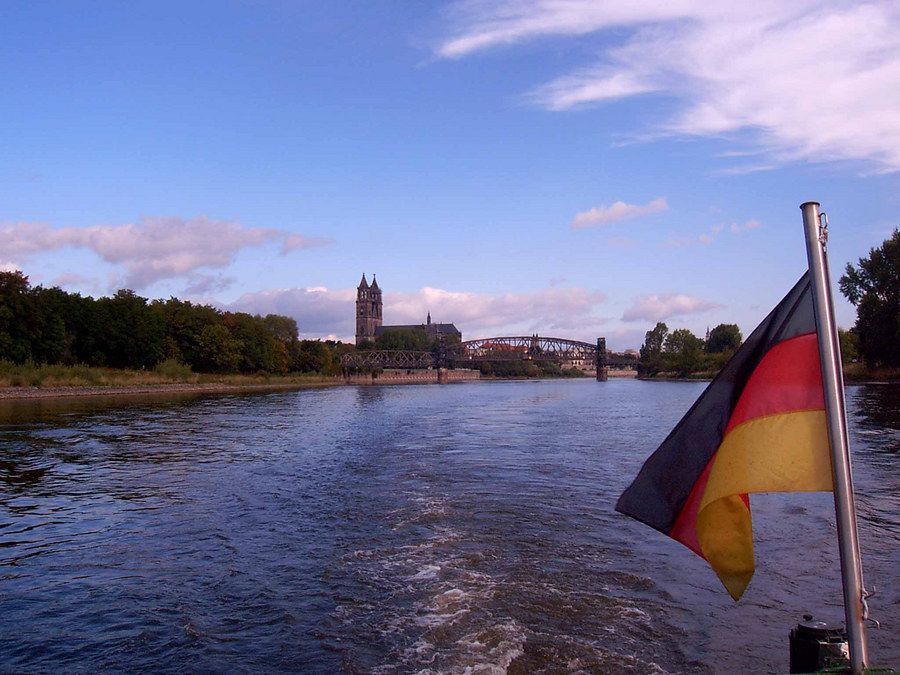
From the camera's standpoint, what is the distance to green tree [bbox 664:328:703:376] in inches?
6339

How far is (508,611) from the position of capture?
760 centimetres

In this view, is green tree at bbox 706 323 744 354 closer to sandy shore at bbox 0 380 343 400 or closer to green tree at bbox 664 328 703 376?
green tree at bbox 664 328 703 376

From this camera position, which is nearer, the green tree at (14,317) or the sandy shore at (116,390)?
the sandy shore at (116,390)

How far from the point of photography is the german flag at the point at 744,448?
399 centimetres

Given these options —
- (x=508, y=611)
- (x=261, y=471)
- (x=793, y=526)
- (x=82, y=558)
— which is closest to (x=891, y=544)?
(x=793, y=526)

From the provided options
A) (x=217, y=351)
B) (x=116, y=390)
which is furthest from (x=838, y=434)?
(x=217, y=351)

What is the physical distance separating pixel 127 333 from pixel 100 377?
545 inches

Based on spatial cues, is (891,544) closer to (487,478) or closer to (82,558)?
(487,478)

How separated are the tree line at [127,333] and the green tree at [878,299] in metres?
83.6

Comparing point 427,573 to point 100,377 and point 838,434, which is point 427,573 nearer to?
point 838,434

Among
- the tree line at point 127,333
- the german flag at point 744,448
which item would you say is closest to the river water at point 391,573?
the german flag at point 744,448

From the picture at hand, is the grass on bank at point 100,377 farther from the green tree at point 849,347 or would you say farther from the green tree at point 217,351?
the green tree at point 849,347

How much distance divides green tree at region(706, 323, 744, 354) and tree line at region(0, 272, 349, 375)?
110161 millimetres

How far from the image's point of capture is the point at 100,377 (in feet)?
218
